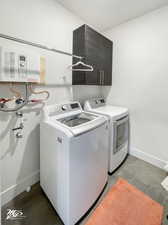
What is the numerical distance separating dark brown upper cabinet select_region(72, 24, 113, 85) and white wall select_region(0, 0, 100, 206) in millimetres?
146

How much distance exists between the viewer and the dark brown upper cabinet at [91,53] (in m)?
1.89

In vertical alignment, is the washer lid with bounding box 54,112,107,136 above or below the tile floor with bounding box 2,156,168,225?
above

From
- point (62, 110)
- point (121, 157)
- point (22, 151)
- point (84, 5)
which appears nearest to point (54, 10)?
point (84, 5)

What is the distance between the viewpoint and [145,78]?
7.16ft

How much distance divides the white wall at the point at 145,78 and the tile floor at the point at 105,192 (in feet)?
0.97

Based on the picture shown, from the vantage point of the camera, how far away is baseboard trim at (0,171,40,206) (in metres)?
1.43

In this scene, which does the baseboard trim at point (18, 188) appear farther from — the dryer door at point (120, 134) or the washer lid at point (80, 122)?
the dryer door at point (120, 134)

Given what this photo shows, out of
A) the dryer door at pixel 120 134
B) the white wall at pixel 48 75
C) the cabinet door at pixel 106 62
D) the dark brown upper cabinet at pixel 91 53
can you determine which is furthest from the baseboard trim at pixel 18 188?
the cabinet door at pixel 106 62

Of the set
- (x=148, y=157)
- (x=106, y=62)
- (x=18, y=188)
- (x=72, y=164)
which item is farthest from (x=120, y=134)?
(x=18, y=188)

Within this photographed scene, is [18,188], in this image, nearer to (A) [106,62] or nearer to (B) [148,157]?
(B) [148,157]

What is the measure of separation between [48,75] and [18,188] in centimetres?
156

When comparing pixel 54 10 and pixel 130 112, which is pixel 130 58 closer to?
pixel 130 112

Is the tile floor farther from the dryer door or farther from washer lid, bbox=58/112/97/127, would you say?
washer lid, bbox=58/112/97/127

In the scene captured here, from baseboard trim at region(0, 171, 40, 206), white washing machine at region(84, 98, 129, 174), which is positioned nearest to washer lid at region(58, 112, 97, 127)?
white washing machine at region(84, 98, 129, 174)
